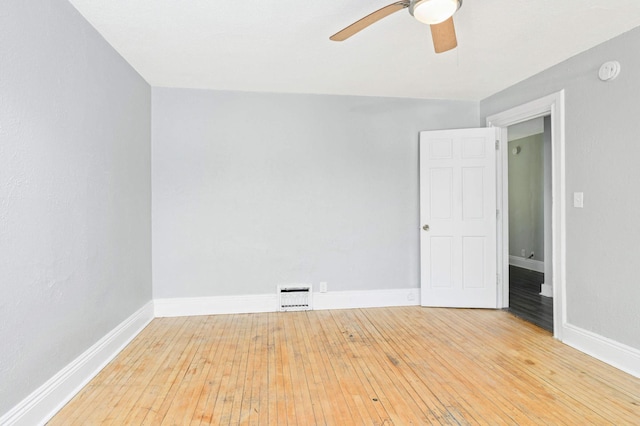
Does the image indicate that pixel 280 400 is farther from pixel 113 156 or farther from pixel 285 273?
pixel 113 156

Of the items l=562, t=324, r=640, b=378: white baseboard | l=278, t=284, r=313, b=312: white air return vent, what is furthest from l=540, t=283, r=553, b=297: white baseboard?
l=278, t=284, r=313, b=312: white air return vent

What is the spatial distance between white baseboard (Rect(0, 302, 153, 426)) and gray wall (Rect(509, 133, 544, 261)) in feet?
20.6

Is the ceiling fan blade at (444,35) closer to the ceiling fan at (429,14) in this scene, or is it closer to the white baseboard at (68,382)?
the ceiling fan at (429,14)

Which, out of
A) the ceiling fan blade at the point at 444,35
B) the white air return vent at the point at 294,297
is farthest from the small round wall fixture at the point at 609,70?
the white air return vent at the point at 294,297

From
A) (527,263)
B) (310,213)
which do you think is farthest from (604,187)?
(527,263)

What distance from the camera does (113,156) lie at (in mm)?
2756

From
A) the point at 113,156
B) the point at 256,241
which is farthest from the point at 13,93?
the point at 256,241

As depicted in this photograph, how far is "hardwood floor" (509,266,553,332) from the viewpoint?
354 centimetres

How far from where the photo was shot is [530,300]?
4.21 metres

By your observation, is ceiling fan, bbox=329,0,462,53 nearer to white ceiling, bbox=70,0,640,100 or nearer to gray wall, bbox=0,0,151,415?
white ceiling, bbox=70,0,640,100

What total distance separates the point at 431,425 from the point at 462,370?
29.1 inches

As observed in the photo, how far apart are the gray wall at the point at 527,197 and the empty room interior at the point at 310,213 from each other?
5.47 ft

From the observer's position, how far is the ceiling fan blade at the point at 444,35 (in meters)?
1.93

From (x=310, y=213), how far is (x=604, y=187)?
8.57 feet
